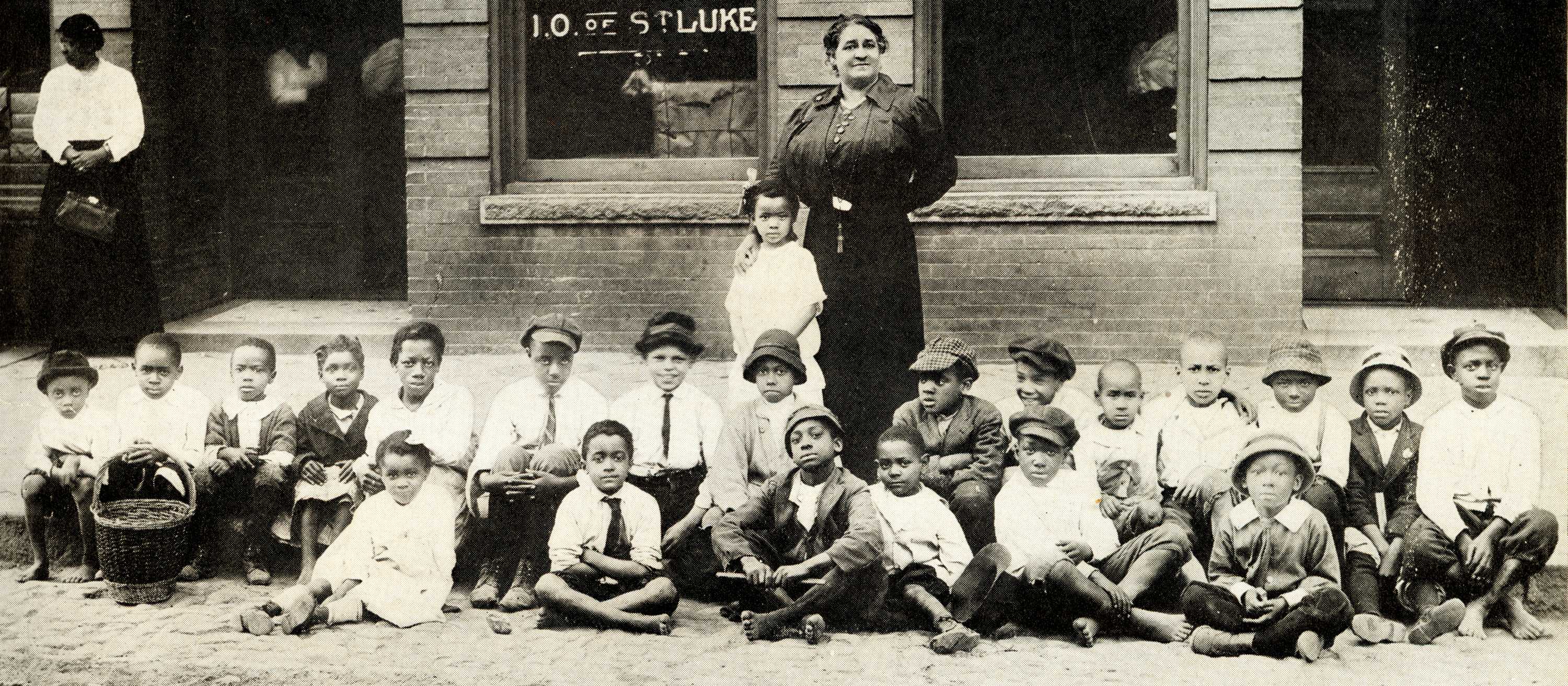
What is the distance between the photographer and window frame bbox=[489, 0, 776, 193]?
7309 millimetres

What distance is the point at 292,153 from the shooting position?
339 inches

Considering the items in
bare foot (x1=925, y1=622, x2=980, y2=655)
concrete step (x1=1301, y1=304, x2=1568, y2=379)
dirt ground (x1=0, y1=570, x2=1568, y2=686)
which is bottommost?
dirt ground (x1=0, y1=570, x2=1568, y2=686)

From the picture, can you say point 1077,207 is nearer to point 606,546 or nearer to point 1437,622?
point 1437,622

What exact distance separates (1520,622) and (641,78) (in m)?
4.74

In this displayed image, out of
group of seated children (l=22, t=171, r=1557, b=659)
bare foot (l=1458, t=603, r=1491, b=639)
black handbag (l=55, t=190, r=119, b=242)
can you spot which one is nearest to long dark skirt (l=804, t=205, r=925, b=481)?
group of seated children (l=22, t=171, r=1557, b=659)

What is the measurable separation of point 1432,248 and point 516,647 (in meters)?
5.30

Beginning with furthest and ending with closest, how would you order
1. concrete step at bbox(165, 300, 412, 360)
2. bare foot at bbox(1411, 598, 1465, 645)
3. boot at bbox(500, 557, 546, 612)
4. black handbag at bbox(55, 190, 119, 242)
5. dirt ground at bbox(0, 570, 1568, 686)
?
concrete step at bbox(165, 300, 412, 360) → black handbag at bbox(55, 190, 119, 242) → boot at bbox(500, 557, 546, 612) → bare foot at bbox(1411, 598, 1465, 645) → dirt ground at bbox(0, 570, 1568, 686)

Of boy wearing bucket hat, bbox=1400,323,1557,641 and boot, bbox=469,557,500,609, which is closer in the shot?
boy wearing bucket hat, bbox=1400,323,1557,641

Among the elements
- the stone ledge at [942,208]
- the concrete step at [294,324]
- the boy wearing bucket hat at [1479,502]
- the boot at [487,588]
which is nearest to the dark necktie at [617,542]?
the boot at [487,588]

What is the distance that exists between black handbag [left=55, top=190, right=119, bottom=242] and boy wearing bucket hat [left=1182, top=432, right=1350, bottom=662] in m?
5.34

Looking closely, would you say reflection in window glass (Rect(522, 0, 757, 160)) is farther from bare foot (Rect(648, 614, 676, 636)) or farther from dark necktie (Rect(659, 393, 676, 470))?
bare foot (Rect(648, 614, 676, 636))

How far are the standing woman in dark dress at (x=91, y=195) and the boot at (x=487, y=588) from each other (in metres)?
3.21

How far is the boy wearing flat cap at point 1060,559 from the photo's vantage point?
179 inches

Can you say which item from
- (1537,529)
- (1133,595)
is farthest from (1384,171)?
(1133,595)
